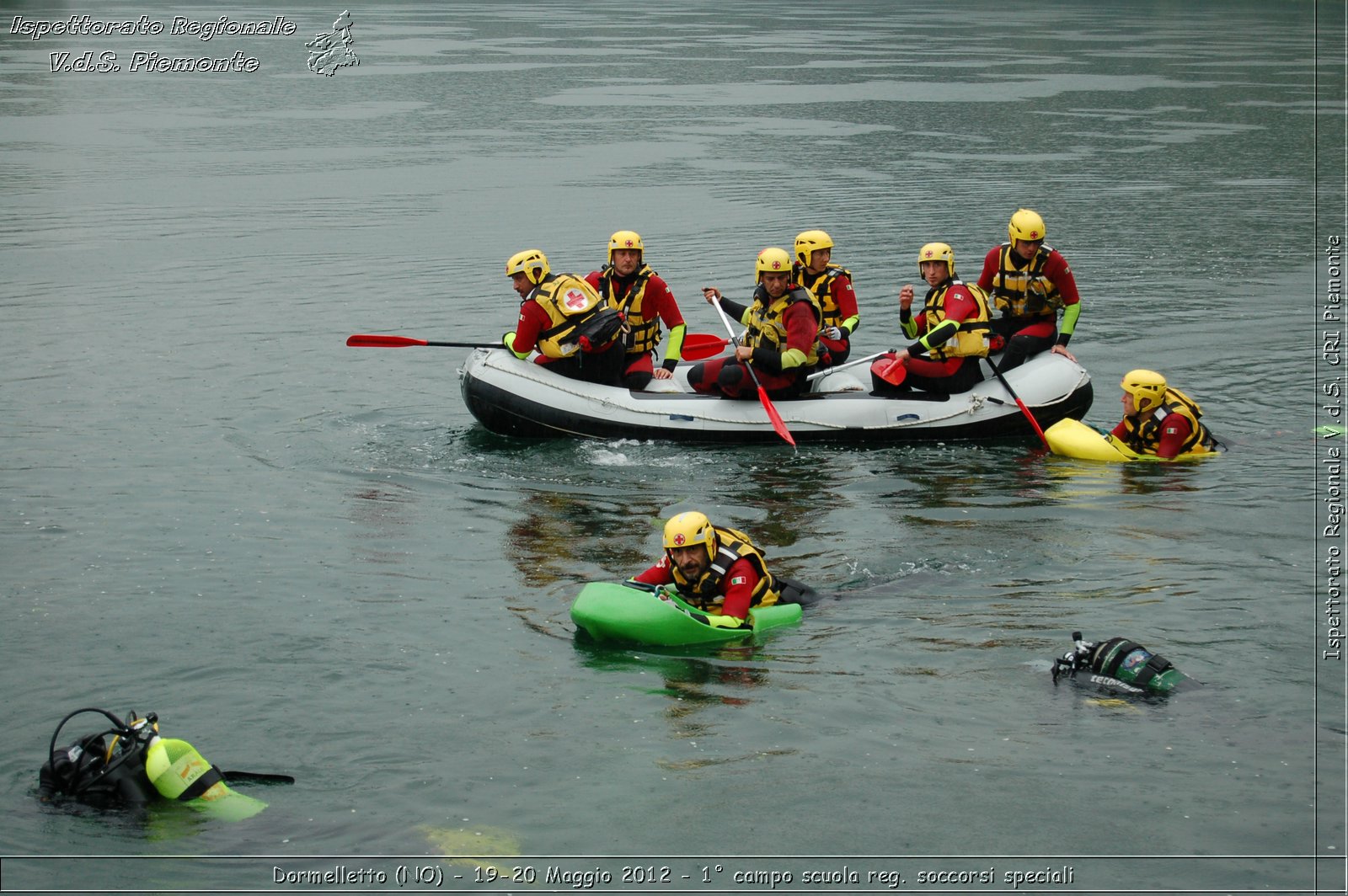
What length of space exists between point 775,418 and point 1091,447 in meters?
2.75

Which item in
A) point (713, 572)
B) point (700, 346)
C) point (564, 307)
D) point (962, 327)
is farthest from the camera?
point (700, 346)

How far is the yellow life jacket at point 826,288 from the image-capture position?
14320 mm

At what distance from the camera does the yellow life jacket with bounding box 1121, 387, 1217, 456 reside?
1329 cm

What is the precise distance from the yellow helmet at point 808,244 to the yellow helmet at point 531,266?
2.30 metres

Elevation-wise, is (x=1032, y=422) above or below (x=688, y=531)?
below

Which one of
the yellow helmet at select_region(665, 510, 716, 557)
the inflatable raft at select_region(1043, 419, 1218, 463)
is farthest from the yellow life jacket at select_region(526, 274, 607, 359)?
the yellow helmet at select_region(665, 510, 716, 557)

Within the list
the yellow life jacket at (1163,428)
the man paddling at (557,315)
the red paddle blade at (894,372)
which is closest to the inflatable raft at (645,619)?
the man paddling at (557,315)

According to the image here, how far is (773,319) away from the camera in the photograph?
1365cm

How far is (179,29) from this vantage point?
193ft

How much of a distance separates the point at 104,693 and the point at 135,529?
3.26 m

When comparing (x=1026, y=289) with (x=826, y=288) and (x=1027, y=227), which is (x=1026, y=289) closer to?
(x=1027, y=227)

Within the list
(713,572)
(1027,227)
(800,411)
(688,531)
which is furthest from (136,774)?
(1027,227)

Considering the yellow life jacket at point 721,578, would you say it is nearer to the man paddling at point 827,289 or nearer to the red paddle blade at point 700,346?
the man paddling at point 827,289

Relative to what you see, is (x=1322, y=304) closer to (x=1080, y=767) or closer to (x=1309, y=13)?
(x=1080, y=767)
